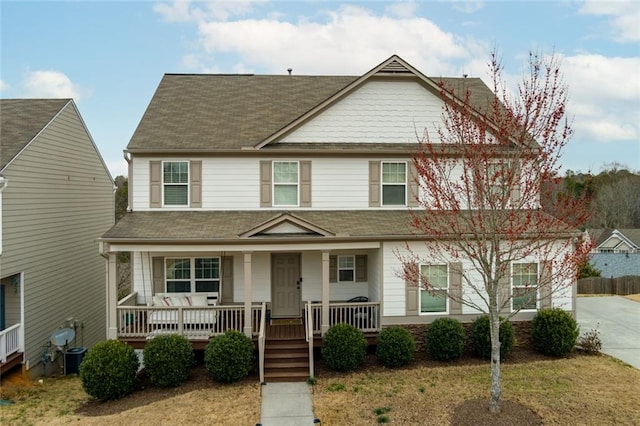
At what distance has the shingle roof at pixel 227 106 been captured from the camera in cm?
1485

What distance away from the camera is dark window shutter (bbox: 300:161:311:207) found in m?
14.7

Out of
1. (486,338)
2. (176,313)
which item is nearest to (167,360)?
(176,313)

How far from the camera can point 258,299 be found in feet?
48.1

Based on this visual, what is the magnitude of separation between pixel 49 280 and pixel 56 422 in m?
7.00

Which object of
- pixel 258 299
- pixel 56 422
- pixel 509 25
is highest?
pixel 509 25

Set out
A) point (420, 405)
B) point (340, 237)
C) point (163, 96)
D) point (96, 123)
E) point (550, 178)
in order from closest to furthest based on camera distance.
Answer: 1. point (550, 178)
2. point (420, 405)
3. point (340, 237)
4. point (163, 96)
5. point (96, 123)

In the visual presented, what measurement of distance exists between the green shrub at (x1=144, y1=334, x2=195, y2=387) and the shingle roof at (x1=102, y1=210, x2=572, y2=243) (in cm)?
259

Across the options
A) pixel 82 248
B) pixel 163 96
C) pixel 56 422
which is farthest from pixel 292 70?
pixel 56 422

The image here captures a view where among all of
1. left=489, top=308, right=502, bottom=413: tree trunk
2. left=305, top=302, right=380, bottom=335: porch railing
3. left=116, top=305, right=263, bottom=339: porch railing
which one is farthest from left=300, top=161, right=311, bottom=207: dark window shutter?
left=489, top=308, right=502, bottom=413: tree trunk

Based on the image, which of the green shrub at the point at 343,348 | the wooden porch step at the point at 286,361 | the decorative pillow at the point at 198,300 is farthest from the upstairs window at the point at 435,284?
the decorative pillow at the point at 198,300

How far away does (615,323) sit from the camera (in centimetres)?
1656

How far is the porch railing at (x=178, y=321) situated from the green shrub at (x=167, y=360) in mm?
886

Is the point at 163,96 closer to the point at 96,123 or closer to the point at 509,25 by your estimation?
the point at 96,123

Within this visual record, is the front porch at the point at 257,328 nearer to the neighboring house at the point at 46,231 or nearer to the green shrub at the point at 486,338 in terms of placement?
the green shrub at the point at 486,338
